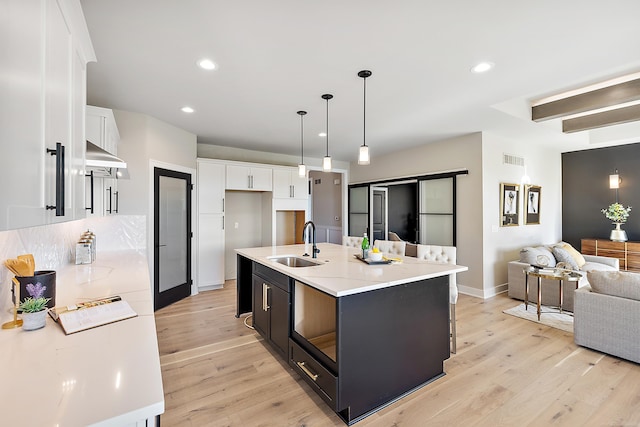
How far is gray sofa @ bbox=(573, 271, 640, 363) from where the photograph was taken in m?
2.68

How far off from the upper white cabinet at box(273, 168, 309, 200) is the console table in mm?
5798

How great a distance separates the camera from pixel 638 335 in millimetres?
2639

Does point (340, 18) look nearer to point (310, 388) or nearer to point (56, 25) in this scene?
point (56, 25)

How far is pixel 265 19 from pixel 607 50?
2.71 metres

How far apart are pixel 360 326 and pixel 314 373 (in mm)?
528

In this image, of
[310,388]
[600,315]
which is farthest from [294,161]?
[600,315]

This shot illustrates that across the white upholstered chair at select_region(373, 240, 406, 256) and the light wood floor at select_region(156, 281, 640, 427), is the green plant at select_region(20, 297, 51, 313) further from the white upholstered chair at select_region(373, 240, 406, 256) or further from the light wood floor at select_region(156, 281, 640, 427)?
the white upholstered chair at select_region(373, 240, 406, 256)

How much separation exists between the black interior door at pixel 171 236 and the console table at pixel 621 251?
7606 millimetres

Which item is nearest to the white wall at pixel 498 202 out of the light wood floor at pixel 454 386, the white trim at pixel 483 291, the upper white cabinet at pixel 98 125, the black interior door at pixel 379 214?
the white trim at pixel 483 291

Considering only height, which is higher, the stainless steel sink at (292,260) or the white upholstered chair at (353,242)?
the white upholstered chair at (353,242)

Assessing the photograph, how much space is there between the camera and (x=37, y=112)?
0.90 m

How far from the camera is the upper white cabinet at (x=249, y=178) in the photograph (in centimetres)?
533

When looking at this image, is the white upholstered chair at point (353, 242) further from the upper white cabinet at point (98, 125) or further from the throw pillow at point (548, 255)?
the upper white cabinet at point (98, 125)

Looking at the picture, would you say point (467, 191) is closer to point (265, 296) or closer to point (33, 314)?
point (265, 296)
